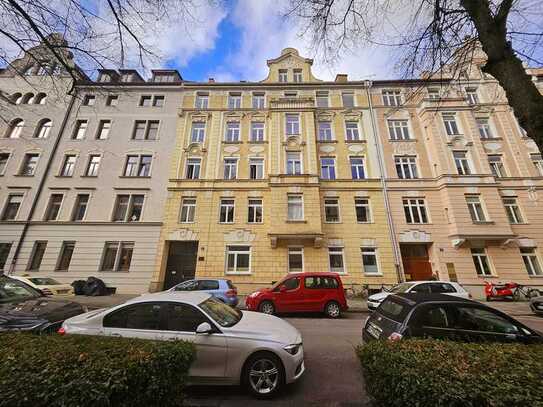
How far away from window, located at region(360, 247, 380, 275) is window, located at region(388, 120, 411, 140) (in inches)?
376

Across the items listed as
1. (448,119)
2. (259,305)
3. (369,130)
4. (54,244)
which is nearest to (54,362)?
(259,305)

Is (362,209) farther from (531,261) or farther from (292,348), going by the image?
(292,348)

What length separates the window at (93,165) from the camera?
17.4 m

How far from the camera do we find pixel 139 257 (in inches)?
605

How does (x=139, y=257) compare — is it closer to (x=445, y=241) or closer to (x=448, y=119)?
(x=445, y=241)

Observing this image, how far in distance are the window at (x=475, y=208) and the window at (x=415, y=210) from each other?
2.68 m

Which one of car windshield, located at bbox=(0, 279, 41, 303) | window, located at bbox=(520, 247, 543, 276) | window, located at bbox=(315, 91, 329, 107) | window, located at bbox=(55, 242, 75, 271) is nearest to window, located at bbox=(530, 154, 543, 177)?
window, located at bbox=(520, 247, 543, 276)

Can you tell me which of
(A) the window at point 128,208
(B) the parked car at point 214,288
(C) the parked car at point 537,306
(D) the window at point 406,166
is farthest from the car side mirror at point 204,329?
(D) the window at point 406,166

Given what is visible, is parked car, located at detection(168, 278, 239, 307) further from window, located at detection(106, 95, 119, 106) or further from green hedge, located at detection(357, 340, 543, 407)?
window, located at detection(106, 95, 119, 106)

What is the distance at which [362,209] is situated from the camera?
16266mm

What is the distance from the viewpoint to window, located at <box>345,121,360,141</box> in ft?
60.0

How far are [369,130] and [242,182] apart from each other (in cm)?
1150

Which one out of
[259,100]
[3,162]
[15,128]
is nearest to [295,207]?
[259,100]

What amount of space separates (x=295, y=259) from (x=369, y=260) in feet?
16.8
